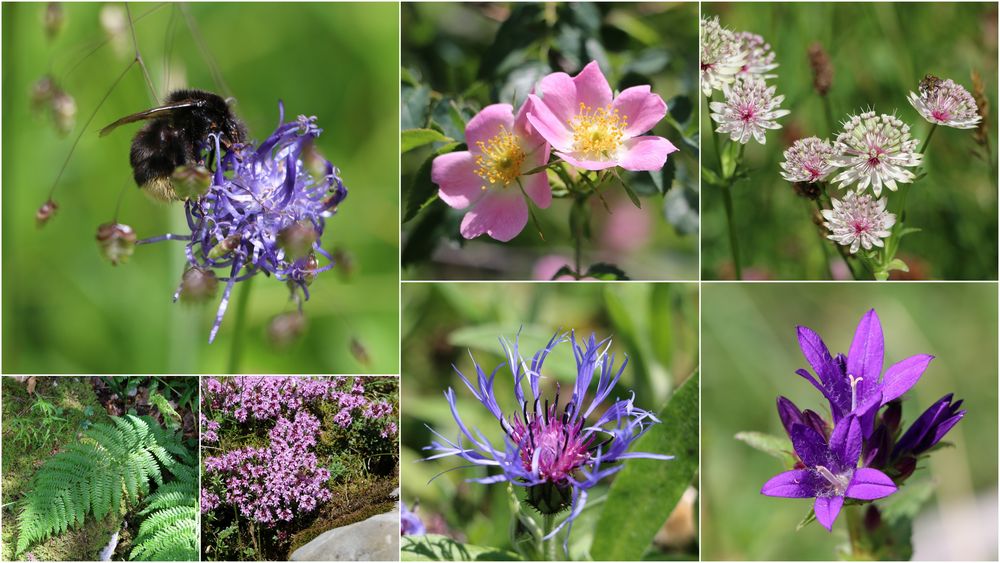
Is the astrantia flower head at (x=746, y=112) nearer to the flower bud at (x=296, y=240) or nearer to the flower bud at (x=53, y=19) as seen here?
the flower bud at (x=296, y=240)

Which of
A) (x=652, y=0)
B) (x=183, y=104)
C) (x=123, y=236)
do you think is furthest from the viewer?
(x=652, y=0)

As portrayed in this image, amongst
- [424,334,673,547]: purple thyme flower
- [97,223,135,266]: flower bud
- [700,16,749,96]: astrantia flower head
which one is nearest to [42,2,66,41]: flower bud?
[97,223,135,266]: flower bud

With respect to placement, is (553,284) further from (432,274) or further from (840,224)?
(840,224)

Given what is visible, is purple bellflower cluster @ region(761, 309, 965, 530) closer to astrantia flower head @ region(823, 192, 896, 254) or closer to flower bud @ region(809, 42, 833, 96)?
astrantia flower head @ region(823, 192, 896, 254)

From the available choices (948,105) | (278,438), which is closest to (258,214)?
(278,438)

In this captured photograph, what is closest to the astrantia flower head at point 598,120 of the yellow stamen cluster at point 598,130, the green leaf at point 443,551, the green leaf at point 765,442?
the yellow stamen cluster at point 598,130

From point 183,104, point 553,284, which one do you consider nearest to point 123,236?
point 183,104

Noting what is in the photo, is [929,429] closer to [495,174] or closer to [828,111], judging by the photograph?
[828,111]
